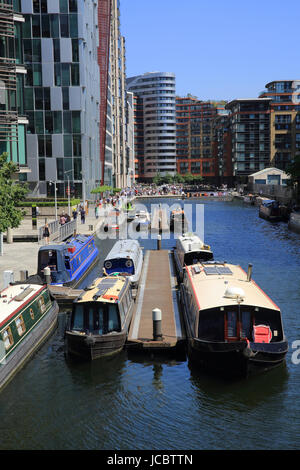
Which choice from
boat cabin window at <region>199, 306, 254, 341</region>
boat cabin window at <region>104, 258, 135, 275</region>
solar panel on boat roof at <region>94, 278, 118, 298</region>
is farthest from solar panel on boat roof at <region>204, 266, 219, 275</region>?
boat cabin window at <region>104, 258, 135, 275</region>

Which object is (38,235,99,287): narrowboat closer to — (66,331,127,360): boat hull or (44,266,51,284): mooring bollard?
(44,266,51,284): mooring bollard

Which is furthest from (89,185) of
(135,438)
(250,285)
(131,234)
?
(135,438)

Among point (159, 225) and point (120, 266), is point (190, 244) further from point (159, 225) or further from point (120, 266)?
point (159, 225)

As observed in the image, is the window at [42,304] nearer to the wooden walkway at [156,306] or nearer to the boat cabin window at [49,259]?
the wooden walkway at [156,306]

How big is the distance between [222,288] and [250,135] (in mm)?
168635

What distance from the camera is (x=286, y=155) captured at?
606ft

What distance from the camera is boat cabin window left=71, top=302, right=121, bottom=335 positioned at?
2189 cm

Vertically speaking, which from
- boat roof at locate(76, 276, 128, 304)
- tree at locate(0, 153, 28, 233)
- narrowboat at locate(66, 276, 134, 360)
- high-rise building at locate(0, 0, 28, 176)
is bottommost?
narrowboat at locate(66, 276, 134, 360)

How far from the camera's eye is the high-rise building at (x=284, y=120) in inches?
7077

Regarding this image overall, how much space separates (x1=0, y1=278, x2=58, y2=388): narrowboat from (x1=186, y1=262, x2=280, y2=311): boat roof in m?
6.97

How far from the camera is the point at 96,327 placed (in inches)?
868

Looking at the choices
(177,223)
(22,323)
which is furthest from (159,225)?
(22,323)

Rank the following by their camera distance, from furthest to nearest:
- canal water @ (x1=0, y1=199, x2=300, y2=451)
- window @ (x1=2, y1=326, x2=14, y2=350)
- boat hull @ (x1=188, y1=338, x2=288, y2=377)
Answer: window @ (x1=2, y1=326, x2=14, y2=350) → boat hull @ (x1=188, y1=338, x2=288, y2=377) → canal water @ (x1=0, y1=199, x2=300, y2=451)

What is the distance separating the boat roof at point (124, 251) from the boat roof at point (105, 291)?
19.8 feet
